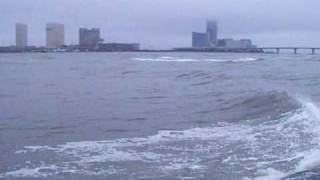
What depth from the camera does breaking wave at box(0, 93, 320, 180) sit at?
1044 centimetres

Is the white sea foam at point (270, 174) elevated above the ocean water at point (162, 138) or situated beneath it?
elevated above

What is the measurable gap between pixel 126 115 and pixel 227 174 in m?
9.51

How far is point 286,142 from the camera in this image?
1286 centimetres

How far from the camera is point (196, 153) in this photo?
12.1 metres

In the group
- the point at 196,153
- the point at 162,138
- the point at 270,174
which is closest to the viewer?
the point at 270,174

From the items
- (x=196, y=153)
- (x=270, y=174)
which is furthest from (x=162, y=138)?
(x=270, y=174)

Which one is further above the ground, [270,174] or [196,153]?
[270,174]

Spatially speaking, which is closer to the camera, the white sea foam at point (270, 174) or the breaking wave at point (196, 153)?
the white sea foam at point (270, 174)

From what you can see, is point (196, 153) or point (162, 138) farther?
point (162, 138)

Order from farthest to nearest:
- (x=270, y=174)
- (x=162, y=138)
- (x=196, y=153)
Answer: (x=162, y=138), (x=196, y=153), (x=270, y=174)

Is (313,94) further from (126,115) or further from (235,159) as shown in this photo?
(235,159)

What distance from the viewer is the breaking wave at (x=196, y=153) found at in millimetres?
10439

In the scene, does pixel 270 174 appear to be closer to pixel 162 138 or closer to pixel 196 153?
pixel 196 153

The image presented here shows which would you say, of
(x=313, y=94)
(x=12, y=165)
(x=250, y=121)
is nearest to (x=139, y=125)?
(x=250, y=121)
